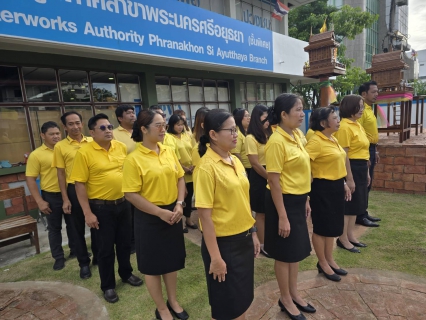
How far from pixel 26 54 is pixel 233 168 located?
5058 mm

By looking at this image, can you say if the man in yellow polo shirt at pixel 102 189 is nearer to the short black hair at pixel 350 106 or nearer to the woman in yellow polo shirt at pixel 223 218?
the woman in yellow polo shirt at pixel 223 218

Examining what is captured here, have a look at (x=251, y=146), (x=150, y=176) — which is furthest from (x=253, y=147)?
(x=150, y=176)

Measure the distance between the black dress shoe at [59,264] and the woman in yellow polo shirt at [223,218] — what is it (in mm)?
2533

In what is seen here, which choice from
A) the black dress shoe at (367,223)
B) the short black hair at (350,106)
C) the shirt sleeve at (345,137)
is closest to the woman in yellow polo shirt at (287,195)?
the shirt sleeve at (345,137)

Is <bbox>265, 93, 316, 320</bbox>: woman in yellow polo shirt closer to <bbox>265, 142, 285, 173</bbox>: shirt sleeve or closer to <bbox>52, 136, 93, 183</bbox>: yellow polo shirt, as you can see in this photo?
<bbox>265, 142, 285, 173</bbox>: shirt sleeve

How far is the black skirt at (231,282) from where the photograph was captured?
1713mm

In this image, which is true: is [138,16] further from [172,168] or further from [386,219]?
[386,219]

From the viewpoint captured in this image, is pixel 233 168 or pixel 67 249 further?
pixel 67 249

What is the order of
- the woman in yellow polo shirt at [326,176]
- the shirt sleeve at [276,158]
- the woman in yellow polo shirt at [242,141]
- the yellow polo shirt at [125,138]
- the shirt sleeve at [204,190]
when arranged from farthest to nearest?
the woman in yellow polo shirt at [242,141] → the yellow polo shirt at [125,138] → the woman in yellow polo shirt at [326,176] → the shirt sleeve at [276,158] → the shirt sleeve at [204,190]

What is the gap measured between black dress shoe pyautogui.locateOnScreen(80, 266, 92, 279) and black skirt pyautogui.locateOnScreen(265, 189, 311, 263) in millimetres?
2186

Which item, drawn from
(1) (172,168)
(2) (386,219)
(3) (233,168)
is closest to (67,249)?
(1) (172,168)

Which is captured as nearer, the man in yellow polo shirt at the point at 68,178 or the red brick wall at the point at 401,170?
the man in yellow polo shirt at the point at 68,178

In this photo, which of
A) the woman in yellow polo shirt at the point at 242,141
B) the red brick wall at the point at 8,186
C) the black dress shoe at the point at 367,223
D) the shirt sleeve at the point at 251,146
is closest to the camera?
the shirt sleeve at the point at 251,146

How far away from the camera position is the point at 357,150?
3.31 m
